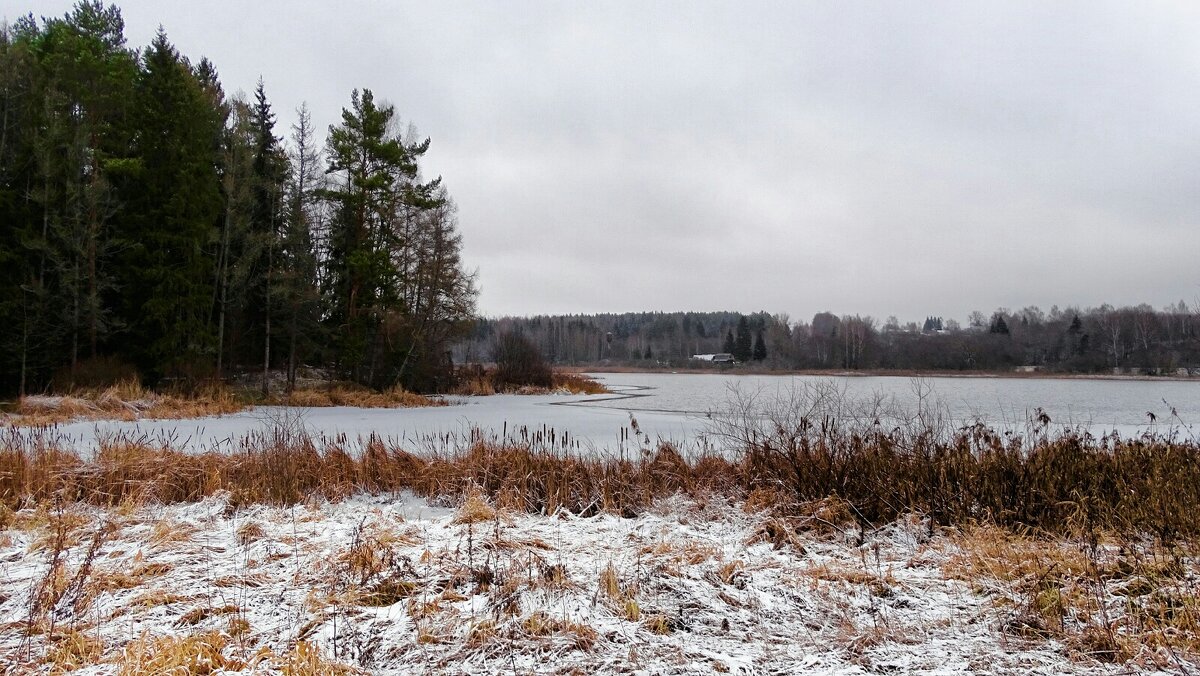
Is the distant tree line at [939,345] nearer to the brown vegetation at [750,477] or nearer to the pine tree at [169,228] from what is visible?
the pine tree at [169,228]

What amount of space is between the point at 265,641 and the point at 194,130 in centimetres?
2304

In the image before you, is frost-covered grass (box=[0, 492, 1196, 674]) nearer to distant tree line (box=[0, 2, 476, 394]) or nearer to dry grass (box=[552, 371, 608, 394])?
distant tree line (box=[0, 2, 476, 394])

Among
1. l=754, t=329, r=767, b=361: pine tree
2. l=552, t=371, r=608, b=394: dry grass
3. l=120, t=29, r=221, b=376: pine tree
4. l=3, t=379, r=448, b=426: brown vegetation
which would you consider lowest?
l=552, t=371, r=608, b=394: dry grass

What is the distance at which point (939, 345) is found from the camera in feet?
227

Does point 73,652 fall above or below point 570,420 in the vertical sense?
above

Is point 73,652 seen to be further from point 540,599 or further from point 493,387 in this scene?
point 493,387

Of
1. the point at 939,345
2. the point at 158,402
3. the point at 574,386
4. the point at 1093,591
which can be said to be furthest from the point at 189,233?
the point at 939,345

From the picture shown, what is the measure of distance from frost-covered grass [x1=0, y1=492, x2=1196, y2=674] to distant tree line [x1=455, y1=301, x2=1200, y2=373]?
29.3m

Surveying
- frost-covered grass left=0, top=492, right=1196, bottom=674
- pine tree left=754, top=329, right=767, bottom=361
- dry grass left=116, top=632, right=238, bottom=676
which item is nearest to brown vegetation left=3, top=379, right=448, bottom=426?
frost-covered grass left=0, top=492, right=1196, bottom=674

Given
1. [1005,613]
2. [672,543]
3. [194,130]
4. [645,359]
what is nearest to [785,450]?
[672,543]

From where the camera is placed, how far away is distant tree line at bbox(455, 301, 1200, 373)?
55.9 metres

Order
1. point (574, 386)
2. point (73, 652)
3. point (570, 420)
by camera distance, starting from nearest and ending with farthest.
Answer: point (73, 652), point (570, 420), point (574, 386)

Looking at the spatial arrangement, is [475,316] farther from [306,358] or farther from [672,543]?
[672,543]

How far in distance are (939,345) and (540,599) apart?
7649 centimetres
